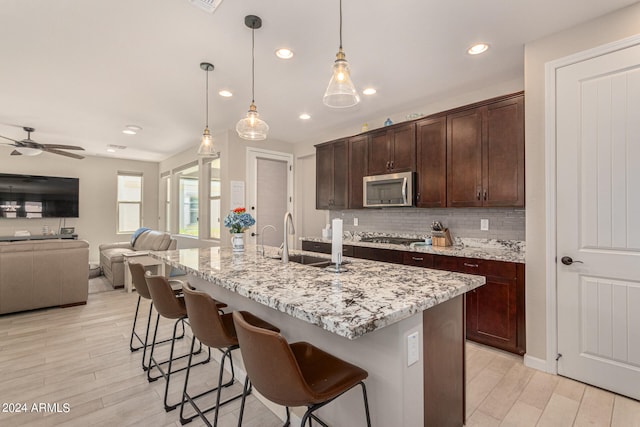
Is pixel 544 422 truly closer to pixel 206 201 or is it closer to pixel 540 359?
pixel 540 359

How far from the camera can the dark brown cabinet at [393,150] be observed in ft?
11.7

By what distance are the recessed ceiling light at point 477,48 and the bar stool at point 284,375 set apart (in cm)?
263

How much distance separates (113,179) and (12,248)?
4163mm

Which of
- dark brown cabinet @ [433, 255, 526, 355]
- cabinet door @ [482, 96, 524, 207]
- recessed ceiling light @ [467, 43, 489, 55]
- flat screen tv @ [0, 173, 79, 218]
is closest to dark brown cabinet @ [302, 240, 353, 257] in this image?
dark brown cabinet @ [433, 255, 526, 355]

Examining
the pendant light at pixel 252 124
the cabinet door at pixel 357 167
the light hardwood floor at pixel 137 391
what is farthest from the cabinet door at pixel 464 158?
the pendant light at pixel 252 124

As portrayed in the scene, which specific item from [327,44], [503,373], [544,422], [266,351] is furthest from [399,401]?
[327,44]

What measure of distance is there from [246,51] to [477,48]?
194 centimetres

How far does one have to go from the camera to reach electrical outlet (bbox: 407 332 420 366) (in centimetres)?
124

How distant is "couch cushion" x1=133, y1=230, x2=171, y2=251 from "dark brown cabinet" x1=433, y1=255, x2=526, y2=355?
4.92 metres

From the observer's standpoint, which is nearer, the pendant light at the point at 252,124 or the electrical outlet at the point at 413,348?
the electrical outlet at the point at 413,348

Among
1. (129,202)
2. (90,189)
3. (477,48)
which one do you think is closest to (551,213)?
(477,48)

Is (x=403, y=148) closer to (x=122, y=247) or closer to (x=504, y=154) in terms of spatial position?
(x=504, y=154)

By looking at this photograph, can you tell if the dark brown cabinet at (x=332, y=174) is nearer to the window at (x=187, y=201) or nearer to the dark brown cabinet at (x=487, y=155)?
the dark brown cabinet at (x=487, y=155)

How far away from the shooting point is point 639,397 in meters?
1.99
